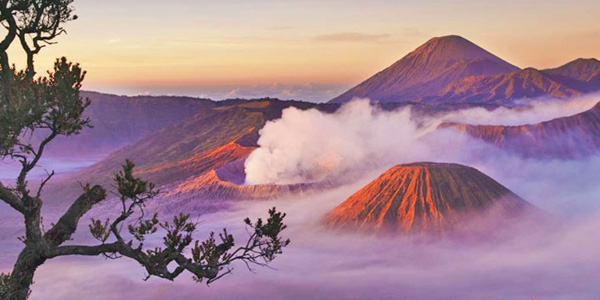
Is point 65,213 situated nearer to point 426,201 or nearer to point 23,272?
point 23,272

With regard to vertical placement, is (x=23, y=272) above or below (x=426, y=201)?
below

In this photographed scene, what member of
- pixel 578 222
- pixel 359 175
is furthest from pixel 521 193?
pixel 359 175

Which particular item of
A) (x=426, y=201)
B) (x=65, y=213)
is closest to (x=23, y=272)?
(x=65, y=213)

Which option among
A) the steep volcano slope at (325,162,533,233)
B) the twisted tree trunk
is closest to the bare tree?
the twisted tree trunk

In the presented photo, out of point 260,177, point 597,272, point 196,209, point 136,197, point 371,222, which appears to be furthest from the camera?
point 260,177

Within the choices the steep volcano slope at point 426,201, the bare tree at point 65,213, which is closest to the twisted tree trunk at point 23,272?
the bare tree at point 65,213

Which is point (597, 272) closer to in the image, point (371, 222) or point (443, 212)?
point (443, 212)

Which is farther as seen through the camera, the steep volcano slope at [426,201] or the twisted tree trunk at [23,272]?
the steep volcano slope at [426,201]

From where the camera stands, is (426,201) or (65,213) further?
(426,201)

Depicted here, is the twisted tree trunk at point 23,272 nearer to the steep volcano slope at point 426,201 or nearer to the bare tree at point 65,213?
the bare tree at point 65,213
